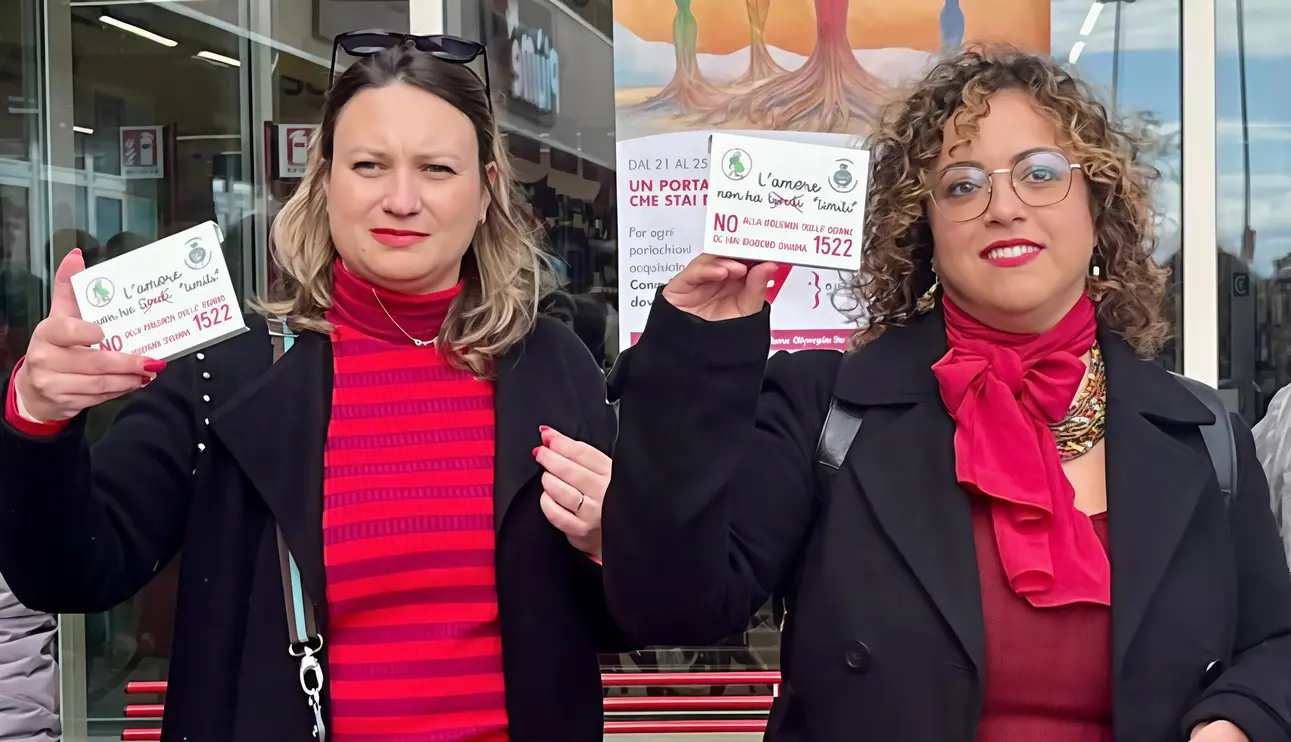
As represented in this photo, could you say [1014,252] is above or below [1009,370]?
above

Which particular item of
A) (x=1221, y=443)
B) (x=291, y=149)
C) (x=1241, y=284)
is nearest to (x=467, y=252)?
(x=1221, y=443)

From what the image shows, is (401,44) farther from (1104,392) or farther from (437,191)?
(1104,392)

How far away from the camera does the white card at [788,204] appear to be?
1.32 meters

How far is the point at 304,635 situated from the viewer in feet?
5.08

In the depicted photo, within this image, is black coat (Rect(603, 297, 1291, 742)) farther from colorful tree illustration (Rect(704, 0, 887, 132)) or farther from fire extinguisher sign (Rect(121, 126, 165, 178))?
fire extinguisher sign (Rect(121, 126, 165, 178))

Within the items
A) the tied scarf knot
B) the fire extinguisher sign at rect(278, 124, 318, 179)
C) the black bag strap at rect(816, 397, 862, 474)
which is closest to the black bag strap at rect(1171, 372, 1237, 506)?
the tied scarf knot

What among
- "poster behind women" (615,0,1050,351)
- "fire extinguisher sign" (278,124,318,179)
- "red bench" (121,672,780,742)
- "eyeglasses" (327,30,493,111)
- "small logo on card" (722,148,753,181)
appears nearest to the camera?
"small logo on card" (722,148,753,181)

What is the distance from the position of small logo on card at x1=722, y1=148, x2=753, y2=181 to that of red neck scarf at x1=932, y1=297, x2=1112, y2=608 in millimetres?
520

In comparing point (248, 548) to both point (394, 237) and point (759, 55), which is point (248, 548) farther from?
point (759, 55)

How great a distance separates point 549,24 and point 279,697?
2.80 meters

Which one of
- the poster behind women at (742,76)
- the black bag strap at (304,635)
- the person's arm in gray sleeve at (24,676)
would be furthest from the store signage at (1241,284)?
the person's arm in gray sleeve at (24,676)

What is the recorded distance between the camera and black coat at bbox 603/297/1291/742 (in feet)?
4.52

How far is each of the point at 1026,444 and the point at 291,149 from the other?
11.0 feet

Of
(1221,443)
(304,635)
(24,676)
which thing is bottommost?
(24,676)
